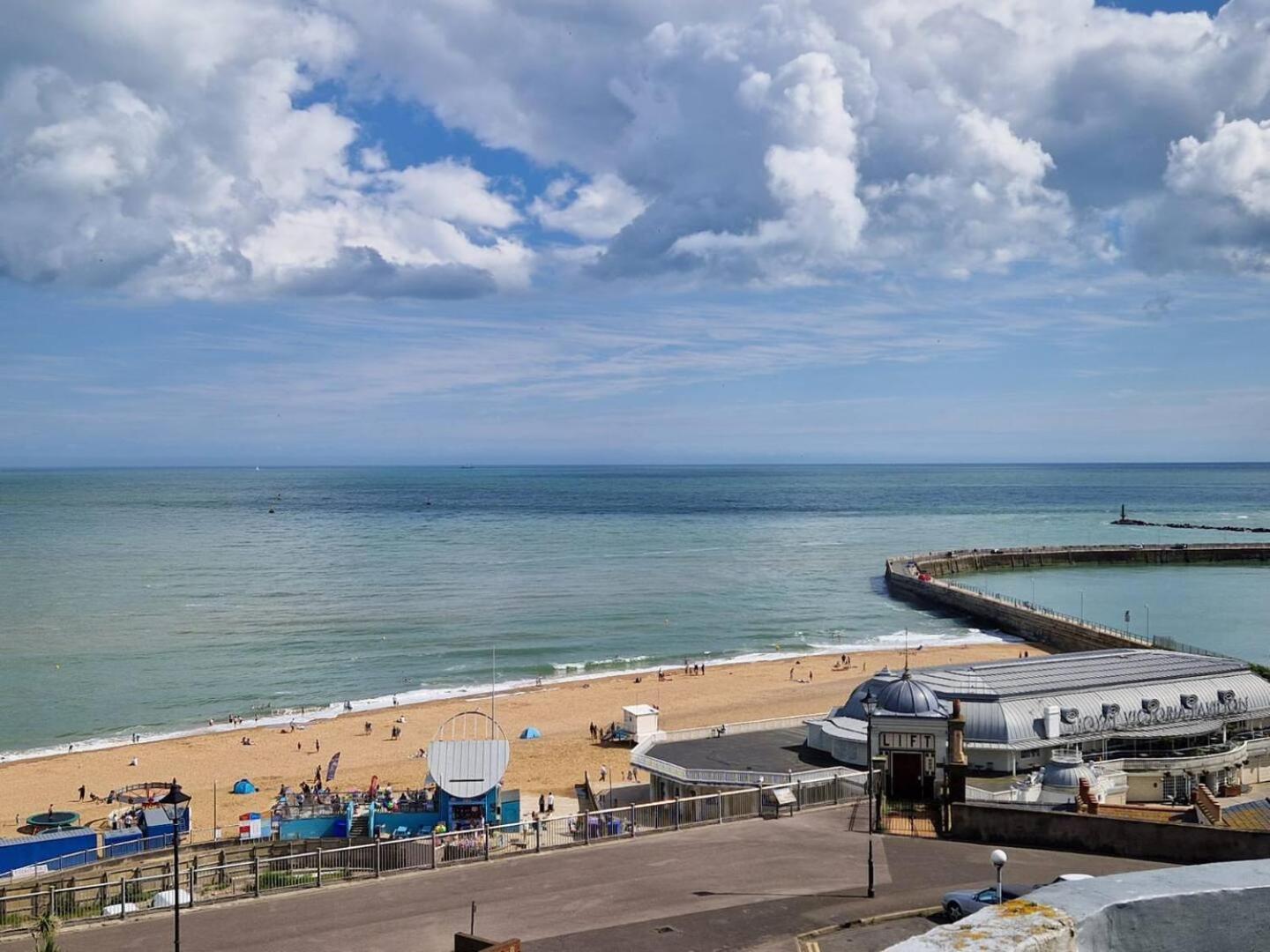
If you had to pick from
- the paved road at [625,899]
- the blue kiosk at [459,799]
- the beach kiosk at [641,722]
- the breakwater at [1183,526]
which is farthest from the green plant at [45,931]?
the breakwater at [1183,526]

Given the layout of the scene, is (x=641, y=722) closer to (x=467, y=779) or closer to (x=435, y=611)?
(x=467, y=779)

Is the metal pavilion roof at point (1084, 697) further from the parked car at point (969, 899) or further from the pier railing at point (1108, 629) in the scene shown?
the parked car at point (969, 899)

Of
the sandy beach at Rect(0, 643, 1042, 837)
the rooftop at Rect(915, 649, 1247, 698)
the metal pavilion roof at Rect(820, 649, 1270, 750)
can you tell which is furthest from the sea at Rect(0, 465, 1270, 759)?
the metal pavilion roof at Rect(820, 649, 1270, 750)

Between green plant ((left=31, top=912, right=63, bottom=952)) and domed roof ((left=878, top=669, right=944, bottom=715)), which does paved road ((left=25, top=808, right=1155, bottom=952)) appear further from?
domed roof ((left=878, top=669, right=944, bottom=715))

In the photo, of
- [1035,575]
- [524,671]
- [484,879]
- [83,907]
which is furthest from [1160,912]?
[1035,575]

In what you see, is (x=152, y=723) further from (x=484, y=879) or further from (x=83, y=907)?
(x=484, y=879)

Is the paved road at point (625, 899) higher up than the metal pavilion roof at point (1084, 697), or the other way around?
the metal pavilion roof at point (1084, 697)
